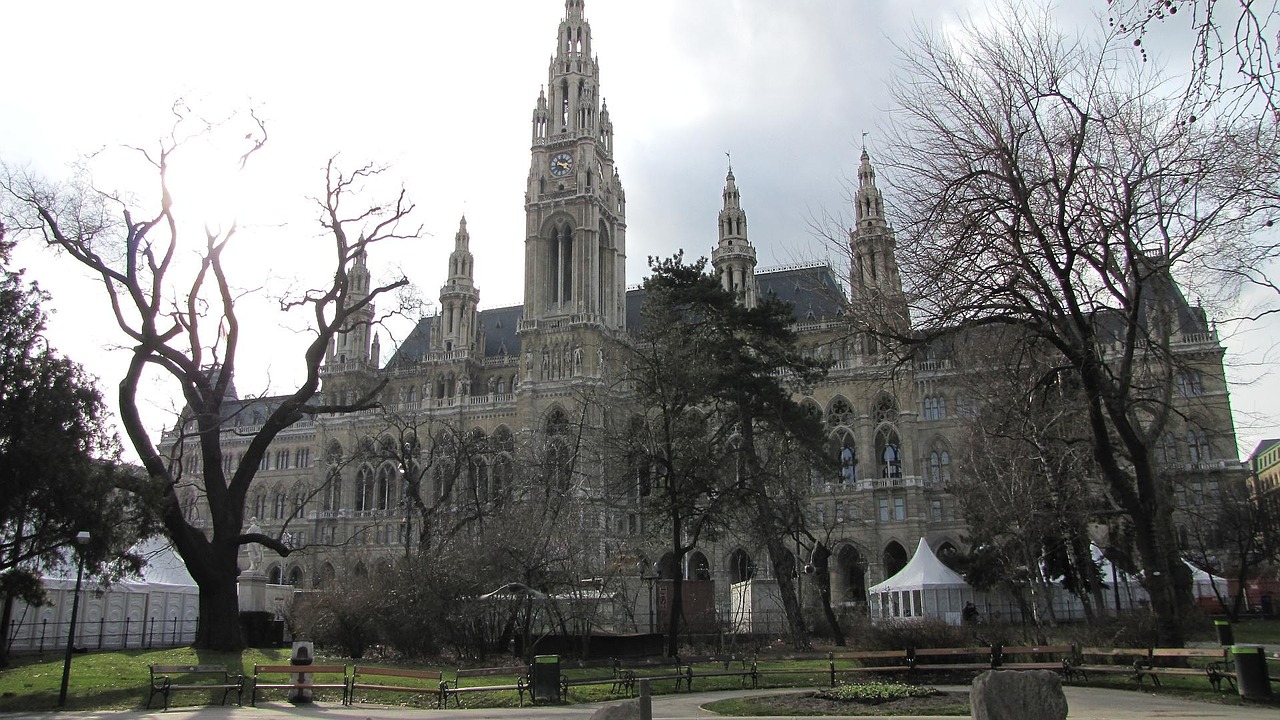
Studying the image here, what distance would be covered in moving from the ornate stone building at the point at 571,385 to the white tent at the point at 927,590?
8.55m

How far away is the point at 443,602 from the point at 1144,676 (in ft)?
46.8

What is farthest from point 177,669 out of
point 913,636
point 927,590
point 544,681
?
point 927,590

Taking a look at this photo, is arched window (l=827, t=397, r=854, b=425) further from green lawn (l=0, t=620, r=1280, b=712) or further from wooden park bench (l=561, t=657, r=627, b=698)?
wooden park bench (l=561, t=657, r=627, b=698)

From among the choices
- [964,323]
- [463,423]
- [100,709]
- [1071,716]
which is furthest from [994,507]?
[463,423]

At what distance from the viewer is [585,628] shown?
21.0m

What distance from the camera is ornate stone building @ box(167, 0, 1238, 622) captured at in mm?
48656

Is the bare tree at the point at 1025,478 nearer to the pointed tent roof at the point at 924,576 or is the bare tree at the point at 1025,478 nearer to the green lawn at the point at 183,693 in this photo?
the pointed tent roof at the point at 924,576

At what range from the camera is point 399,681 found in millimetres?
16484

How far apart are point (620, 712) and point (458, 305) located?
56452 mm

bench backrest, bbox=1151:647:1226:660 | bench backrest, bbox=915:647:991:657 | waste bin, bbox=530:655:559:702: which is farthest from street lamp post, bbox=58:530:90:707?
bench backrest, bbox=1151:647:1226:660

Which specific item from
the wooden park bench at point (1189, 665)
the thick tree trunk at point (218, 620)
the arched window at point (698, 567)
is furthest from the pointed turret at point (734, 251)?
the wooden park bench at point (1189, 665)

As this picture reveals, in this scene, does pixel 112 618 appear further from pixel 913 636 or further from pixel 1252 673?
pixel 1252 673

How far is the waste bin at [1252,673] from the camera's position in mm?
11477

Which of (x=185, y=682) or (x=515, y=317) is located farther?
(x=515, y=317)
